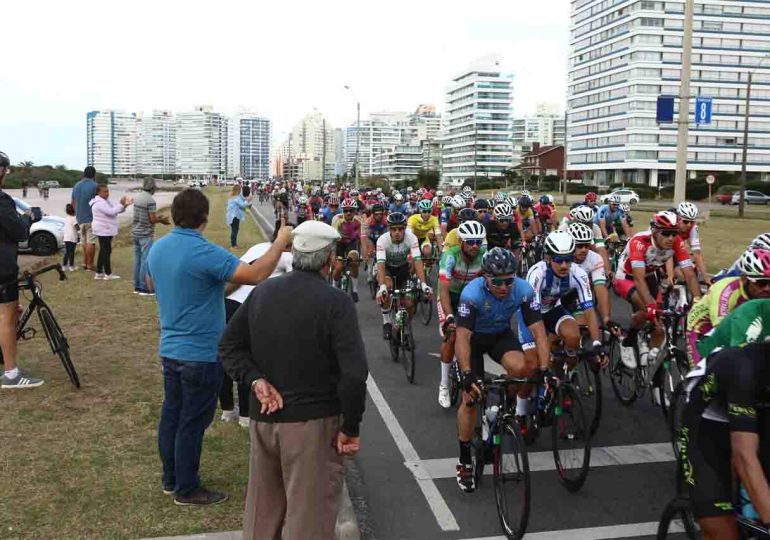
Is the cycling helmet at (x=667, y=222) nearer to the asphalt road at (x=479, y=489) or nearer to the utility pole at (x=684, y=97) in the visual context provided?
the asphalt road at (x=479, y=489)

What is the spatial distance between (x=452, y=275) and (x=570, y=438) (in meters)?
2.97

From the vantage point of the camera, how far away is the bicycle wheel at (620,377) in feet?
25.3

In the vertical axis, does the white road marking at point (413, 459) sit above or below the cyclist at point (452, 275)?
below

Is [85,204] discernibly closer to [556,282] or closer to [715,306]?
[556,282]

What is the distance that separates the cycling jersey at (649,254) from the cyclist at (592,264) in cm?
52

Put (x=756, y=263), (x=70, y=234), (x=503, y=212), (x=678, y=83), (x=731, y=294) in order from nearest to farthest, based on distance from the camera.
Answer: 1. (x=756, y=263)
2. (x=731, y=294)
3. (x=503, y=212)
4. (x=70, y=234)
5. (x=678, y=83)

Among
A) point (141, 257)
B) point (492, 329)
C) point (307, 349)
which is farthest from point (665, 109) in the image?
point (307, 349)

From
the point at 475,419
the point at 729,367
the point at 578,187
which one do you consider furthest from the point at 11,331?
the point at 578,187

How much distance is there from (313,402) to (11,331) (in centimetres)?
510

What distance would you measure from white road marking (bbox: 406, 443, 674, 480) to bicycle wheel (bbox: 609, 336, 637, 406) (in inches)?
48.2

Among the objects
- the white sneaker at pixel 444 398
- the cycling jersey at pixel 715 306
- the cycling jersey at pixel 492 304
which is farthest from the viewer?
the white sneaker at pixel 444 398

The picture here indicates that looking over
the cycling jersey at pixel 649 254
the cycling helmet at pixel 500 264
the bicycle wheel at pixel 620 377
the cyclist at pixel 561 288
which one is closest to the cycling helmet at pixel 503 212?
the cycling jersey at pixel 649 254

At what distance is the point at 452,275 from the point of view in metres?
8.11

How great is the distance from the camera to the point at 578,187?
98.6 metres
